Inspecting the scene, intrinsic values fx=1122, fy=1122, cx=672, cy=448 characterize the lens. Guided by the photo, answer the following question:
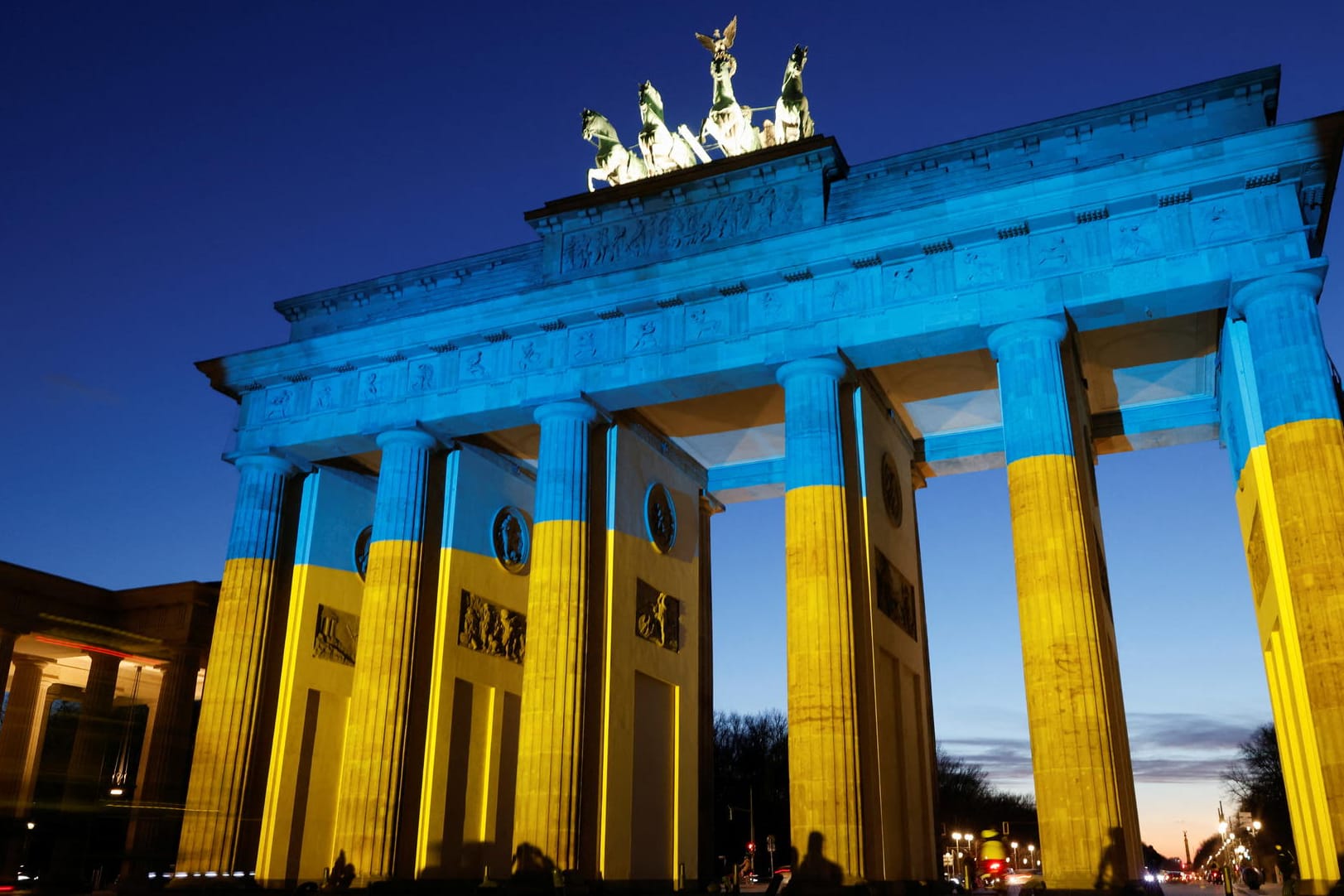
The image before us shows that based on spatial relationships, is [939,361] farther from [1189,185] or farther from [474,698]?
[474,698]

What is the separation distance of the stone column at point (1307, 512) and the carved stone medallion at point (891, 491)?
8110 mm

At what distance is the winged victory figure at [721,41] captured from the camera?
2700cm

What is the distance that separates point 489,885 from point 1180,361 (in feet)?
61.1

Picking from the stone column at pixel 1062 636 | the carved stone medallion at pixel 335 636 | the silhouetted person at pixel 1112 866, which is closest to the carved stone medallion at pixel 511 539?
the carved stone medallion at pixel 335 636

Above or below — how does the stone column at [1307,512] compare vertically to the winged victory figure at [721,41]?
below

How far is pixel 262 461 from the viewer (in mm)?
28344

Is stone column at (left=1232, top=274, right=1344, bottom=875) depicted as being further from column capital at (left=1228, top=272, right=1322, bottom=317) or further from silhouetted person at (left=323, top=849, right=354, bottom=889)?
silhouetted person at (left=323, top=849, right=354, bottom=889)

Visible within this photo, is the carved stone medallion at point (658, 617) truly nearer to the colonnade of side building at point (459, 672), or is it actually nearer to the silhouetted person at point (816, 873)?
the colonnade of side building at point (459, 672)

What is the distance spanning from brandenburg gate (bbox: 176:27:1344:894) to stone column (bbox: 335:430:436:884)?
0.09 metres

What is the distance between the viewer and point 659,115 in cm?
2753

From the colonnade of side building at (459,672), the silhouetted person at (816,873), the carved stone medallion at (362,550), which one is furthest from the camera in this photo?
the carved stone medallion at (362,550)

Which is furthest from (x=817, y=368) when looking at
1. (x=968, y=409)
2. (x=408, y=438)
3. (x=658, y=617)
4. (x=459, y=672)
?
(x=459, y=672)

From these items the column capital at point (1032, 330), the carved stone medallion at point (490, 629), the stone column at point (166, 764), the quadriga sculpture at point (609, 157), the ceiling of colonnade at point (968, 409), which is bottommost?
the stone column at point (166, 764)

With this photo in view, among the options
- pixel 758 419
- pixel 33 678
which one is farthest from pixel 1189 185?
pixel 33 678
